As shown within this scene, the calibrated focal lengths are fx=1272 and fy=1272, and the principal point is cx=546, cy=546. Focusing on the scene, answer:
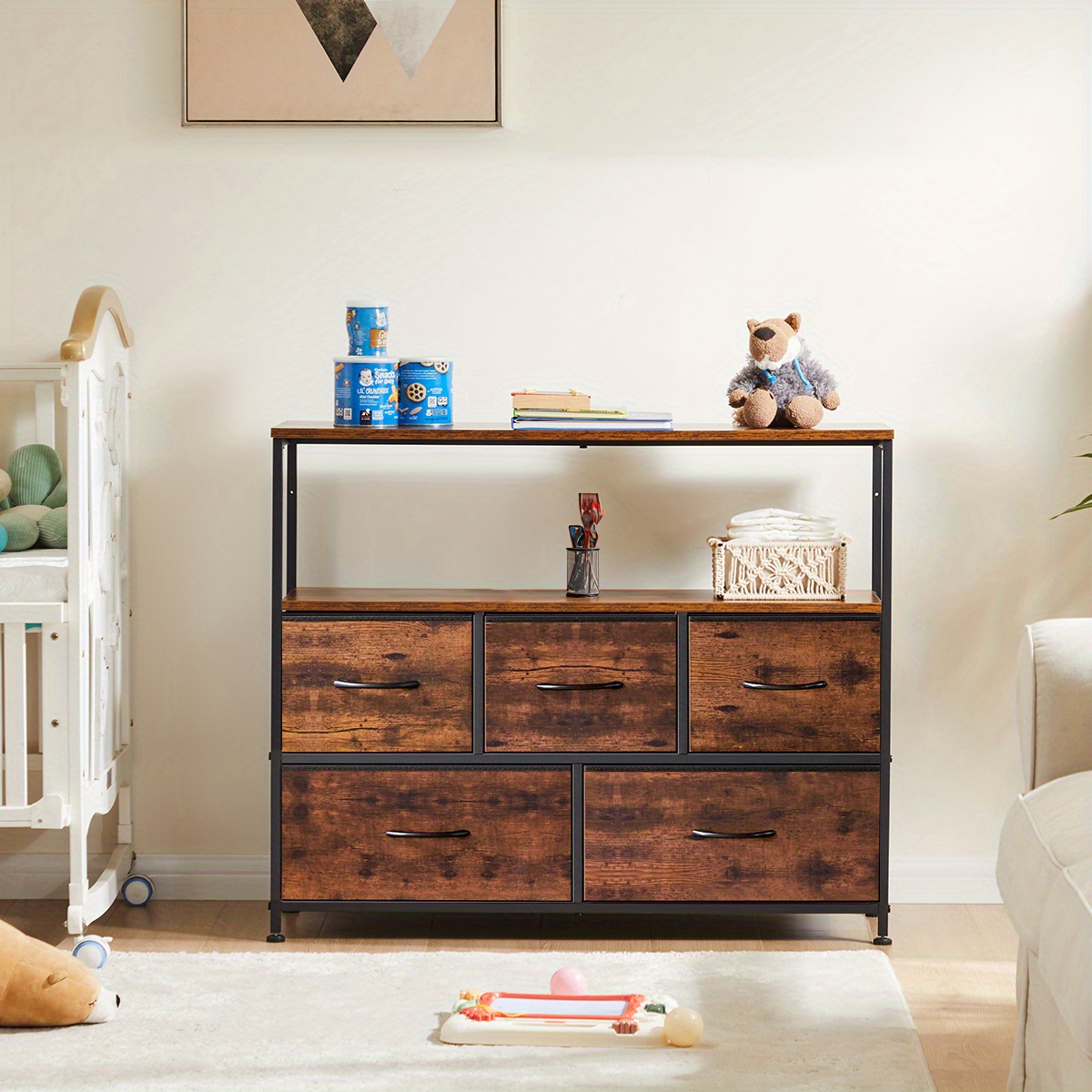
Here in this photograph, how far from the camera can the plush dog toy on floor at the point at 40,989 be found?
2068 mm

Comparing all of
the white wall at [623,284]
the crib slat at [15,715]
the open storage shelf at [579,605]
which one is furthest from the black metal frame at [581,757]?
the crib slat at [15,715]

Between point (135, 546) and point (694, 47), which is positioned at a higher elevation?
point (694, 47)

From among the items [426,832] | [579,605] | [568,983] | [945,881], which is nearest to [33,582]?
[426,832]

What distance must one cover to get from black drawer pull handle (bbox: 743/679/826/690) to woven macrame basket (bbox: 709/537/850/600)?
169mm

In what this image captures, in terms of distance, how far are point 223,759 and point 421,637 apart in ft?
2.31

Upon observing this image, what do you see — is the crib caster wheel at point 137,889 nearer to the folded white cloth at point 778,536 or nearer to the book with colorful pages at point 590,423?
the book with colorful pages at point 590,423

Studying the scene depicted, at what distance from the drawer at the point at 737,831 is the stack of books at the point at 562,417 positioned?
677 mm

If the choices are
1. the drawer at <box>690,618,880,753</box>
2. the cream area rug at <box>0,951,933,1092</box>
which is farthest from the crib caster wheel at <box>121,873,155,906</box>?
the drawer at <box>690,618,880,753</box>

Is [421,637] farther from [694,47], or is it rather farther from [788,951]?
[694,47]

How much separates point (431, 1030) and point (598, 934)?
58 centimetres

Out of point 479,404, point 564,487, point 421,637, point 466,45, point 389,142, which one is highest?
point 466,45

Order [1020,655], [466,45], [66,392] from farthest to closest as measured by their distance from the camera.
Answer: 1. [466,45]
2. [66,392]
3. [1020,655]

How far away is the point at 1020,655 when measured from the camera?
191 cm

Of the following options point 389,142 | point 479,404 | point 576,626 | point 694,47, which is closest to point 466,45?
point 389,142
